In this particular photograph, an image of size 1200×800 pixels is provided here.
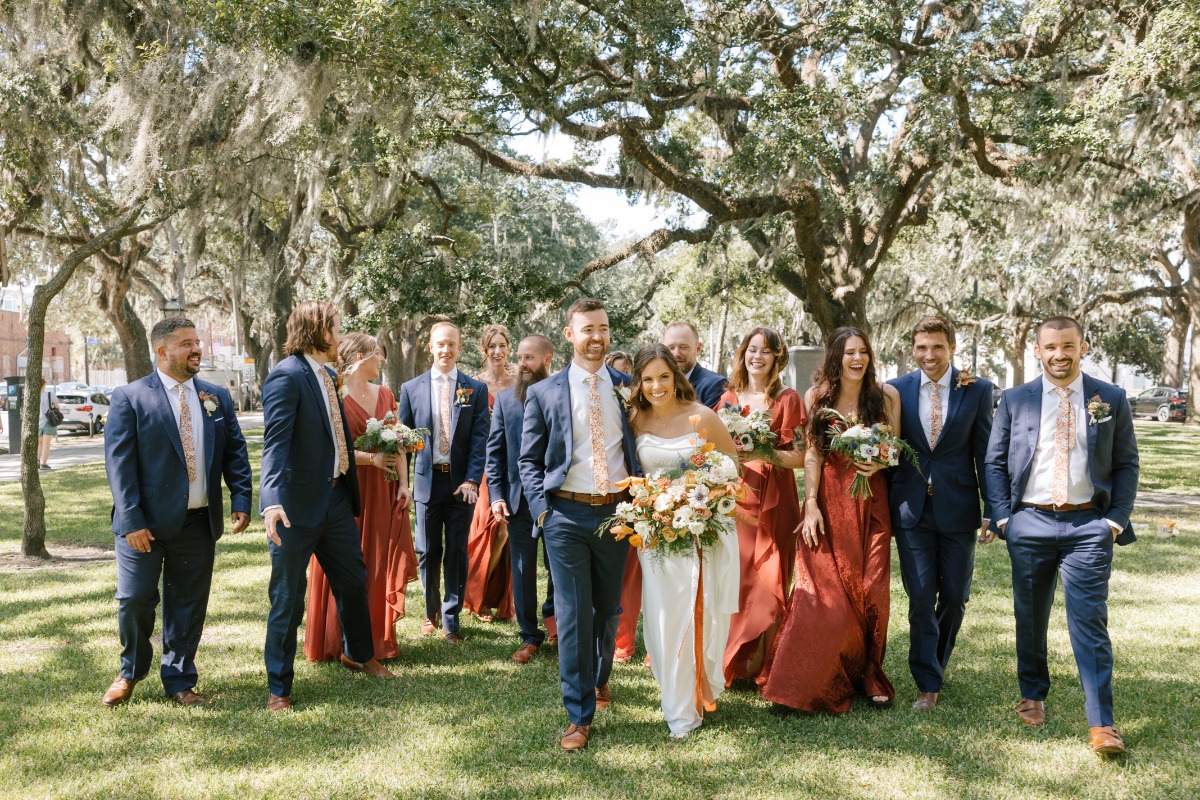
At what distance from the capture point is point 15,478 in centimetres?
1617

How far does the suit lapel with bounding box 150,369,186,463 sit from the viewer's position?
4871 mm

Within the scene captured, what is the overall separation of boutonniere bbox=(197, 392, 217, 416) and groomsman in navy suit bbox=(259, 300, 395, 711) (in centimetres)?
40

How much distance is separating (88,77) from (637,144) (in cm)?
711

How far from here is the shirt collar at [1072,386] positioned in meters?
4.40

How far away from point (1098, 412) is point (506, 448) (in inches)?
129

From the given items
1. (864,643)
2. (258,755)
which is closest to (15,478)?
(258,755)

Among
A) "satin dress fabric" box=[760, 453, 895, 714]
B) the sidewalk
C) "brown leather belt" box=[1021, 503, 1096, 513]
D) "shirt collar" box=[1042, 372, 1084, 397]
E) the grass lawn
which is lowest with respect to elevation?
the grass lawn

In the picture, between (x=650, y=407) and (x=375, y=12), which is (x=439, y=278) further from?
(x=650, y=407)

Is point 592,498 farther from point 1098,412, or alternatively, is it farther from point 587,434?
point 1098,412

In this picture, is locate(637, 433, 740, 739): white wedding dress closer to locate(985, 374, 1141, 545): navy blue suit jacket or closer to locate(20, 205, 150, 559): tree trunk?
locate(985, 374, 1141, 545): navy blue suit jacket

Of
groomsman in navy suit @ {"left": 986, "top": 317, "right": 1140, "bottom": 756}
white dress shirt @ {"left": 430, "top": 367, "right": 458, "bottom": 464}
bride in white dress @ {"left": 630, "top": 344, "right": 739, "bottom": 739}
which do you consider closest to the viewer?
groomsman in navy suit @ {"left": 986, "top": 317, "right": 1140, "bottom": 756}

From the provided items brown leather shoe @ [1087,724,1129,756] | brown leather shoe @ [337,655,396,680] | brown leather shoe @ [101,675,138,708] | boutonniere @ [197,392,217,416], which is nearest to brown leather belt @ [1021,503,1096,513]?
brown leather shoe @ [1087,724,1129,756]

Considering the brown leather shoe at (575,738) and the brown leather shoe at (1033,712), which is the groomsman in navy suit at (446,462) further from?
the brown leather shoe at (1033,712)

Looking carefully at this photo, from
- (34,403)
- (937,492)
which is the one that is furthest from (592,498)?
(34,403)
